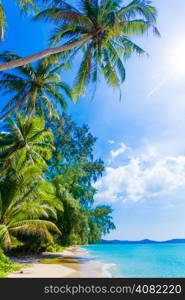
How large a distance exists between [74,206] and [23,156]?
5786mm

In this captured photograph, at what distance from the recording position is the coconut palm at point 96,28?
313 inches

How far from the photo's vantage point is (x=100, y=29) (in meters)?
8.24

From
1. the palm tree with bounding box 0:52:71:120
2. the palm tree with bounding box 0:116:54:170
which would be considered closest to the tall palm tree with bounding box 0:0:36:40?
the palm tree with bounding box 0:52:71:120

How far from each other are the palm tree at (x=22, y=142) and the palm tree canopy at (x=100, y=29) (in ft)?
16.1

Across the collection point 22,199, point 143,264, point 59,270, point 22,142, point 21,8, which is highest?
point 21,8

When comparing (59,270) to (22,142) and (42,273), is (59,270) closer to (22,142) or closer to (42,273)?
(42,273)

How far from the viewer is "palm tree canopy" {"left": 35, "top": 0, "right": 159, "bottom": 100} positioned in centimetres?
811

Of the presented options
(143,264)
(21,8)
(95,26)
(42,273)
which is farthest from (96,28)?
(143,264)

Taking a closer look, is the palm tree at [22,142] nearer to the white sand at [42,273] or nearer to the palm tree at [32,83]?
the palm tree at [32,83]

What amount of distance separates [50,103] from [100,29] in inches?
263

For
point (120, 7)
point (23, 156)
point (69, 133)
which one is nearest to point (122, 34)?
point (120, 7)

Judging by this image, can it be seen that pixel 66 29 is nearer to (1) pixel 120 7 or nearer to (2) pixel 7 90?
(1) pixel 120 7

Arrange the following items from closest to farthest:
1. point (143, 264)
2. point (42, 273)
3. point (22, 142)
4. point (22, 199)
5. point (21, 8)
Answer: point (21, 8), point (42, 273), point (22, 199), point (22, 142), point (143, 264)

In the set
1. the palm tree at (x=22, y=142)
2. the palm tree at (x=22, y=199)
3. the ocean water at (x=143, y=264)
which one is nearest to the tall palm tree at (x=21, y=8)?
the palm tree at (x=22, y=199)
